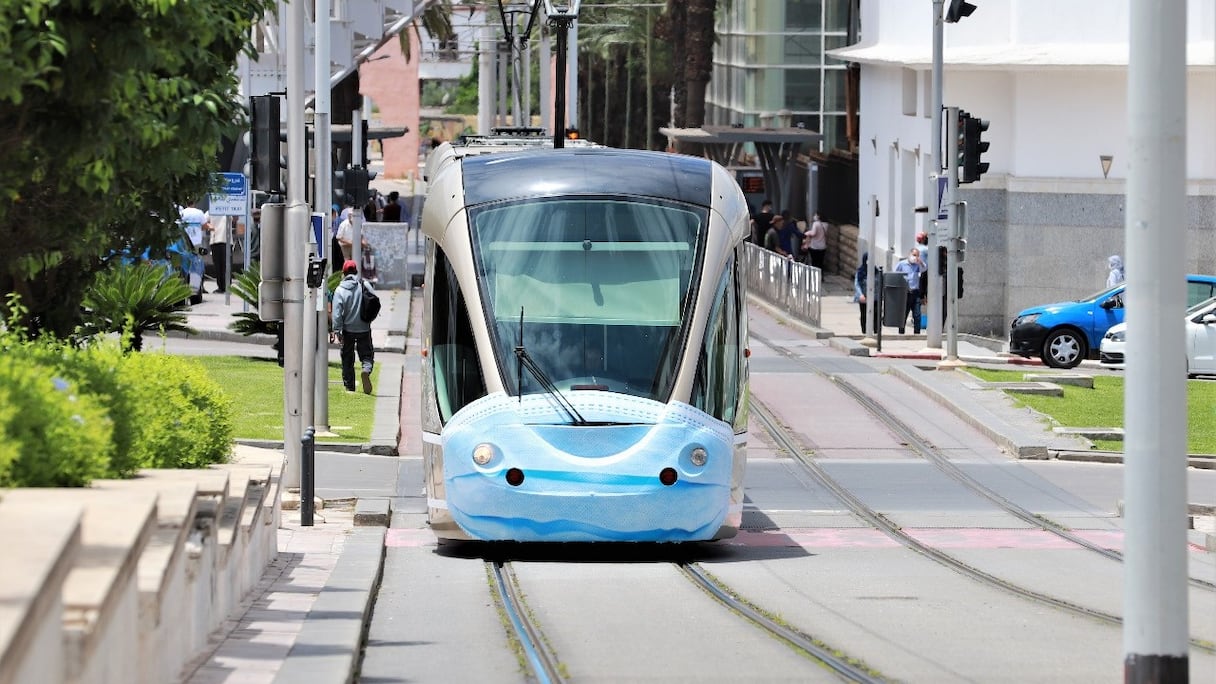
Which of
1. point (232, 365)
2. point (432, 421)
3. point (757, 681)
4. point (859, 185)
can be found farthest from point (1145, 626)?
point (859, 185)

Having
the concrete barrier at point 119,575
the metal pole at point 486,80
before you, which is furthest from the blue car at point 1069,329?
the metal pole at point 486,80

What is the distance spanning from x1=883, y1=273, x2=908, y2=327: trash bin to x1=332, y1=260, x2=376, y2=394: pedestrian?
37.4 feet

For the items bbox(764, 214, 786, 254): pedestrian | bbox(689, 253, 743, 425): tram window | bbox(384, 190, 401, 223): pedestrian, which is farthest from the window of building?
bbox(689, 253, 743, 425): tram window

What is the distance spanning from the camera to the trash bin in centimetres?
3553

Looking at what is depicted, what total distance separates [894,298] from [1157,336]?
27511 mm

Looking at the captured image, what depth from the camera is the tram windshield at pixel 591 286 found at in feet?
50.1

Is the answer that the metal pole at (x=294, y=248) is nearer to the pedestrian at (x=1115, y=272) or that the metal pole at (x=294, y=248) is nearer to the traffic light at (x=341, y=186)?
the traffic light at (x=341, y=186)

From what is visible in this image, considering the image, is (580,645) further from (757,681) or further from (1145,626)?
(1145,626)

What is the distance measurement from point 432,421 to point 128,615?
27.9ft

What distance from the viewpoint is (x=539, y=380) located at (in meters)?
15.2

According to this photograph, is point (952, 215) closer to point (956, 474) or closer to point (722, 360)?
point (956, 474)

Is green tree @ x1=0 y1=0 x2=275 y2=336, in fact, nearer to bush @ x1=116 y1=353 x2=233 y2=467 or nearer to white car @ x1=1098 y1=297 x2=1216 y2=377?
bush @ x1=116 y1=353 x2=233 y2=467

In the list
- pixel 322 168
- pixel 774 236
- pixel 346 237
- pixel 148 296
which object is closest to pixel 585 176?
pixel 322 168

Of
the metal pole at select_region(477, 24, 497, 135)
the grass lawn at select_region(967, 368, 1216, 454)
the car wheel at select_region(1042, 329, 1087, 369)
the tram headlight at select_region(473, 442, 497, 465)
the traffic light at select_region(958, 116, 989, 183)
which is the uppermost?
the metal pole at select_region(477, 24, 497, 135)
